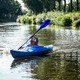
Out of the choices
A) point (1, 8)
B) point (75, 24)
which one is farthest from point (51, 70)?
point (1, 8)

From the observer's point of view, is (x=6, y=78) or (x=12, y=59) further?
(x=12, y=59)

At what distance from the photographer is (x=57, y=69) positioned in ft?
52.2

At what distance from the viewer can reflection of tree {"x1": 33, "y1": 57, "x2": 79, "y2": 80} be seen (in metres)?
14.2

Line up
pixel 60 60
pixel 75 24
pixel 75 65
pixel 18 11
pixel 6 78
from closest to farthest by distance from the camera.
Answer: pixel 6 78 < pixel 75 65 < pixel 60 60 < pixel 75 24 < pixel 18 11

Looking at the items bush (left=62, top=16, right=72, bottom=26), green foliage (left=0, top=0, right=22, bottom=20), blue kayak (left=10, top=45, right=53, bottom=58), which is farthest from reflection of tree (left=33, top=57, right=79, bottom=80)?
green foliage (left=0, top=0, right=22, bottom=20)

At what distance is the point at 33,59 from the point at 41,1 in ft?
259

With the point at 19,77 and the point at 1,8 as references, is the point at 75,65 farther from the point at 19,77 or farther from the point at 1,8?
the point at 1,8

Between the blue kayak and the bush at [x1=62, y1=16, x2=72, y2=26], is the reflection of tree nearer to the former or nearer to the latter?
the blue kayak

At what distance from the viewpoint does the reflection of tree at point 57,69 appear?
46.6 feet

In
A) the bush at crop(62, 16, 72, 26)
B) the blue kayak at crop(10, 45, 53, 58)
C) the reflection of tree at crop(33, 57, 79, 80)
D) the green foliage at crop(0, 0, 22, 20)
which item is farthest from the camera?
the green foliage at crop(0, 0, 22, 20)

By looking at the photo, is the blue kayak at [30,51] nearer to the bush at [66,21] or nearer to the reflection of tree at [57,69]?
the reflection of tree at [57,69]

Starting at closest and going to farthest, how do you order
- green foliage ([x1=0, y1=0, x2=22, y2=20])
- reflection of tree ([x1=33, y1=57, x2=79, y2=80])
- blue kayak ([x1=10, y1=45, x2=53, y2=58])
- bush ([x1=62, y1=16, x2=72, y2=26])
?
reflection of tree ([x1=33, y1=57, x2=79, y2=80]), blue kayak ([x1=10, y1=45, x2=53, y2=58]), bush ([x1=62, y1=16, x2=72, y2=26]), green foliage ([x1=0, y1=0, x2=22, y2=20])

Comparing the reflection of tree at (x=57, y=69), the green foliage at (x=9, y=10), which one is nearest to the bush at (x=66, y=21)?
the reflection of tree at (x=57, y=69)

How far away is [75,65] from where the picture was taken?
17.1m
